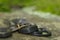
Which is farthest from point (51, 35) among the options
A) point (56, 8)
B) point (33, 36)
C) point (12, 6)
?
point (12, 6)

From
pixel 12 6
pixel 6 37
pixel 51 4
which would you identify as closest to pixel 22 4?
pixel 12 6

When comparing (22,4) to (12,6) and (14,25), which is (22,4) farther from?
(14,25)

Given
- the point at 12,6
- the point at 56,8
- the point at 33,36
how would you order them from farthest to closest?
1. the point at 12,6
2. the point at 56,8
3. the point at 33,36

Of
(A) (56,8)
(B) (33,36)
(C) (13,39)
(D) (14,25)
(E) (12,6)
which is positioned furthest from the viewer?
(E) (12,6)

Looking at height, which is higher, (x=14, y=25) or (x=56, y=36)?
(x=14, y=25)

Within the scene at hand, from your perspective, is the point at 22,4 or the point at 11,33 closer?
the point at 11,33

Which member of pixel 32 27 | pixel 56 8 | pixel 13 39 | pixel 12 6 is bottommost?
pixel 13 39
